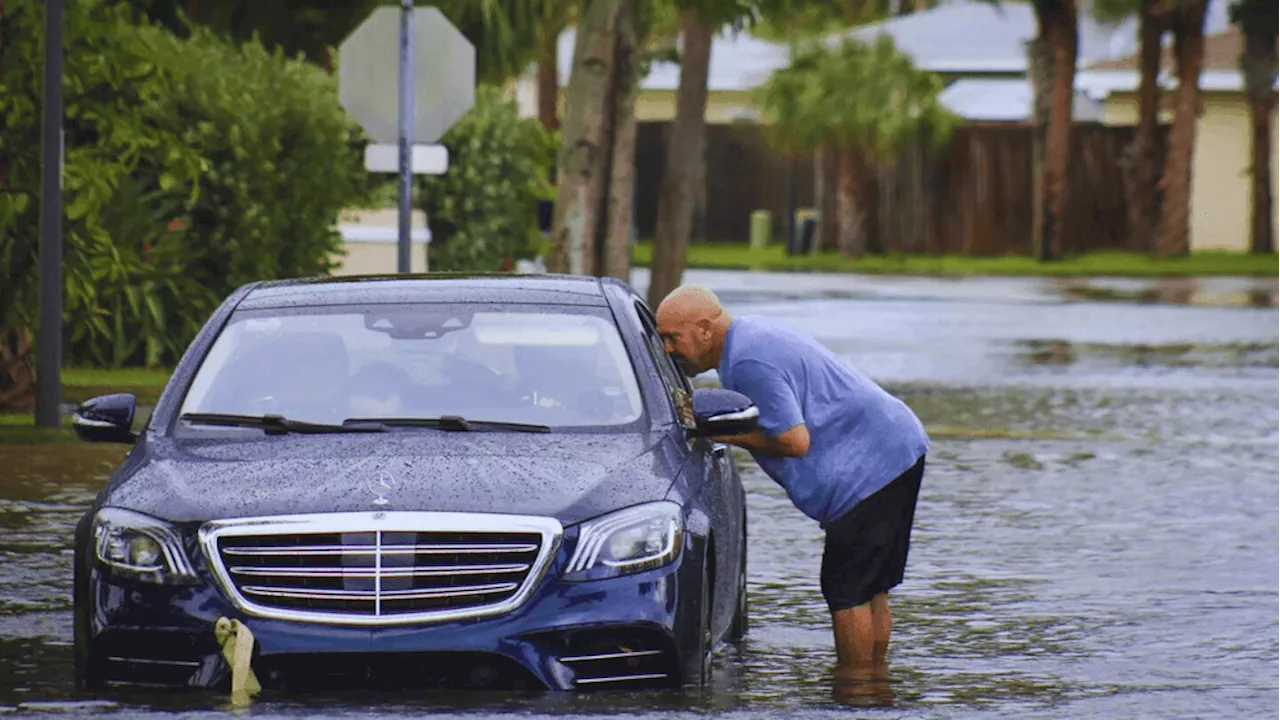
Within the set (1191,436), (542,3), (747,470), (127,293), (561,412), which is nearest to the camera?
(561,412)

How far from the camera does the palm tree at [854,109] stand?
185ft

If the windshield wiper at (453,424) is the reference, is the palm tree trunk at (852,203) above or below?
below

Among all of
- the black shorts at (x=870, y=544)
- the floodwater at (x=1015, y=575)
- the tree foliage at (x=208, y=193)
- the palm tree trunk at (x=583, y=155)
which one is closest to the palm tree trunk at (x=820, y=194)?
the palm tree trunk at (x=583, y=155)

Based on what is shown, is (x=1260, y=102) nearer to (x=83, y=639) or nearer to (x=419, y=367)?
(x=419, y=367)

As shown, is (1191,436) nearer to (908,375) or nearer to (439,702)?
(908,375)

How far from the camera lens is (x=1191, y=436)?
21.1m

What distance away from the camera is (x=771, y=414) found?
394 inches

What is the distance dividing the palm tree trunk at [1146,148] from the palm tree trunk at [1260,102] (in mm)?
1764

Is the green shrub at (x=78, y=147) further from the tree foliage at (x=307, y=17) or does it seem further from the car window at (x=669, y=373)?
the tree foliage at (x=307, y=17)

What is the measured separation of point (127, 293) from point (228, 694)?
608 inches

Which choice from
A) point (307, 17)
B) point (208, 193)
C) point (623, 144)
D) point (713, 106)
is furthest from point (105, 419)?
point (713, 106)

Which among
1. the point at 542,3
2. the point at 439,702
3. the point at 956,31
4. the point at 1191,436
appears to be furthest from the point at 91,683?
the point at 956,31

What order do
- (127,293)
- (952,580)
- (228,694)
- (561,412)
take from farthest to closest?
(127,293) → (952,580) → (561,412) → (228,694)

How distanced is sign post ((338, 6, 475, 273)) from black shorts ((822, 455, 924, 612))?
452 inches
